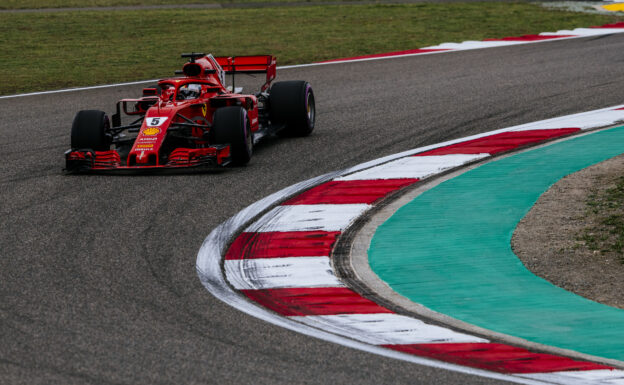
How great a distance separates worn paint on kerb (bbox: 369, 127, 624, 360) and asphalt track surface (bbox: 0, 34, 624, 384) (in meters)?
0.89

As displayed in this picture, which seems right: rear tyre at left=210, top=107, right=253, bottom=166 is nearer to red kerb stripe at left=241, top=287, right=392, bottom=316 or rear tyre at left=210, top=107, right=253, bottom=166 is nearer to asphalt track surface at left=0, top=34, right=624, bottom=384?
Answer: asphalt track surface at left=0, top=34, right=624, bottom=384

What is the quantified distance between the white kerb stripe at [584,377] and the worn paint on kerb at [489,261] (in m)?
0.25

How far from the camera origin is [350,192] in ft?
27.0

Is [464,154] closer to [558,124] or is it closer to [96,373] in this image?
[558,124]

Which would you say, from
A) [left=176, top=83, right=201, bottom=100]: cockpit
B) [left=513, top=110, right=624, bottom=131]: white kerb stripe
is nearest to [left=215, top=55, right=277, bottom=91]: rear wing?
[left=176, top=83, right=201, bottom=100]: cockpit

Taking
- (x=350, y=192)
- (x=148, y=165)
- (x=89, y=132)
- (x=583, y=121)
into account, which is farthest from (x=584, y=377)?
(x=583, y=121)

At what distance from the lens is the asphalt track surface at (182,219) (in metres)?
4.54

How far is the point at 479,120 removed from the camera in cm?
1141

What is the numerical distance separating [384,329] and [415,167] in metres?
4.23

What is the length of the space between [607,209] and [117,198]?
3955 mm

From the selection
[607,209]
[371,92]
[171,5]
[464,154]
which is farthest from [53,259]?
[171,5]

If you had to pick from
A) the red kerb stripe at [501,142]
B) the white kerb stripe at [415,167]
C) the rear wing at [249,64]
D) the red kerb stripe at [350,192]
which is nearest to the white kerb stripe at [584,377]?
the red kerb stripe at [350,192]

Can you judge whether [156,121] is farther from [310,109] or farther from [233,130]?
[310,109]

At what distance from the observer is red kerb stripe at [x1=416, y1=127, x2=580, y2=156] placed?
9.78 meters
